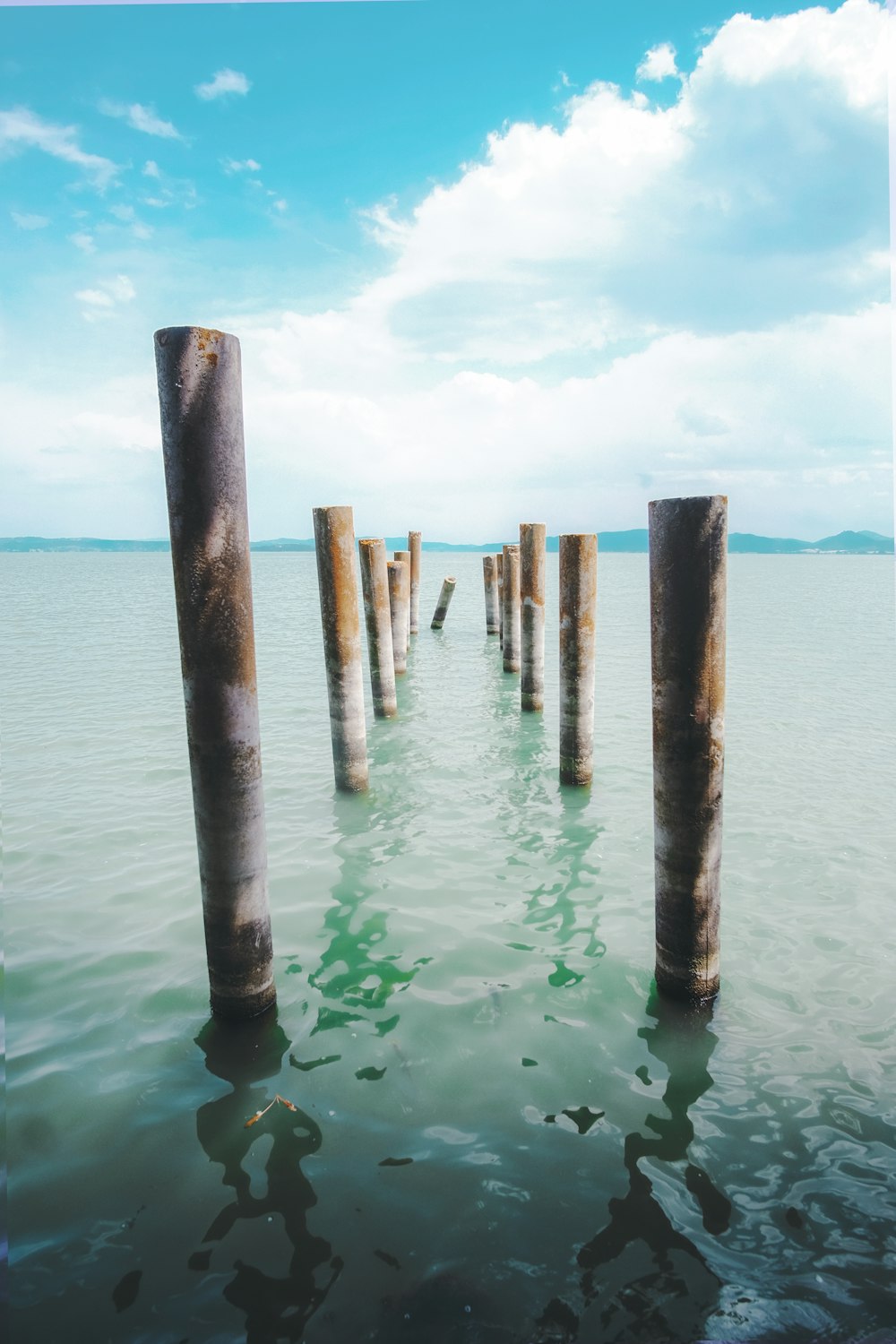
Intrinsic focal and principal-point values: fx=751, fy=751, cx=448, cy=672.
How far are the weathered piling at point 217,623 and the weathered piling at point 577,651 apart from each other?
4.77m

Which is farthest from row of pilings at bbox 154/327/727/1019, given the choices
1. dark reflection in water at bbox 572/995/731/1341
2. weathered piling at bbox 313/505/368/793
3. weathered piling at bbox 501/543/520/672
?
weathered piling at bbox 501/543/520/672

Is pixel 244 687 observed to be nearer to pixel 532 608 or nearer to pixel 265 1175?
pixel 265 1175

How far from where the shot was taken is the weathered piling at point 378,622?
10461 mm

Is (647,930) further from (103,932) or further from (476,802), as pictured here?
(103,932)

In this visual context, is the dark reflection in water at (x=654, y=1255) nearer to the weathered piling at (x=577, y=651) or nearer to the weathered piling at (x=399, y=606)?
the weathered piling at (x=577, y=651)

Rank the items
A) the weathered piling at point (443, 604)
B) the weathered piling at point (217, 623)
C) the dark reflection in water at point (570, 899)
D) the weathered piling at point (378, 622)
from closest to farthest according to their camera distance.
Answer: the weathered piling at point (217, 623) < the dark reflection in water at point (570, 899) < the weathered piling at point (378, 622) < the weathered piling at point (443, 604)

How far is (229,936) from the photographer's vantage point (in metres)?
4.10

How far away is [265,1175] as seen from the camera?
11.1ft

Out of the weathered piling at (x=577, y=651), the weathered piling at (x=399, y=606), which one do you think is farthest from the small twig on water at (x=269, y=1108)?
the weathered piling at (x=399, y=606)

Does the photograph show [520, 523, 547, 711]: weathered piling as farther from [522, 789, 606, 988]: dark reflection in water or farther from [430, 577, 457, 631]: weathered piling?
[430, 577, 457, 631]: weathered piling

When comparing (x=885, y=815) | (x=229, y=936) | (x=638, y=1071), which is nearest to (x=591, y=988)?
(x=638, y=1071)

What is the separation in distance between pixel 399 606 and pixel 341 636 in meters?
7.03

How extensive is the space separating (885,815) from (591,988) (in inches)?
200

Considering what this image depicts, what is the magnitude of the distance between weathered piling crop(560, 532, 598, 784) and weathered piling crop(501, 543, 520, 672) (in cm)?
634
